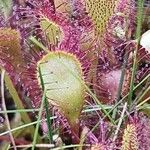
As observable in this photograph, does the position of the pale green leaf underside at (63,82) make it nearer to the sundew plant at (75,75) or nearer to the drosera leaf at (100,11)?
the sundew plant at (75,75)

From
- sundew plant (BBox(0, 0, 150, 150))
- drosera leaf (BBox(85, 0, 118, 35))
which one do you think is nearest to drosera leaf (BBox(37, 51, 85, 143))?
sundew plant (BBox(0, 0, 150, 150))

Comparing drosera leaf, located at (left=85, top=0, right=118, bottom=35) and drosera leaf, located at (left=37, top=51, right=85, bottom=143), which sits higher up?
drosera leaf, located at (left=85, top=0, right=118, bottom=35)

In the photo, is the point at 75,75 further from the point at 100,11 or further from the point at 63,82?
the point at 100,11

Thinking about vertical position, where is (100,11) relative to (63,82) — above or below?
above

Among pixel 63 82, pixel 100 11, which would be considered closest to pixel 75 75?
pixel 63 82

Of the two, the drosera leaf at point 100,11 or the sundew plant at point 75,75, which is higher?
the drosera leaf at point 100,11

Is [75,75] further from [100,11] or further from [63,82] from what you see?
[100,11]

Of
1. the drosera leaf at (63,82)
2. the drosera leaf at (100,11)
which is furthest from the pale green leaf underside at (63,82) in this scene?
the drosera leaf at (100,11)

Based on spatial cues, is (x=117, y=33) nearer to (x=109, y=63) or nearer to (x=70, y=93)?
(x=109, y=63)

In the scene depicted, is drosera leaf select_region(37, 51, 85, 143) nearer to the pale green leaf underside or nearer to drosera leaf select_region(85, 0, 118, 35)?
the pale green leaf underside
